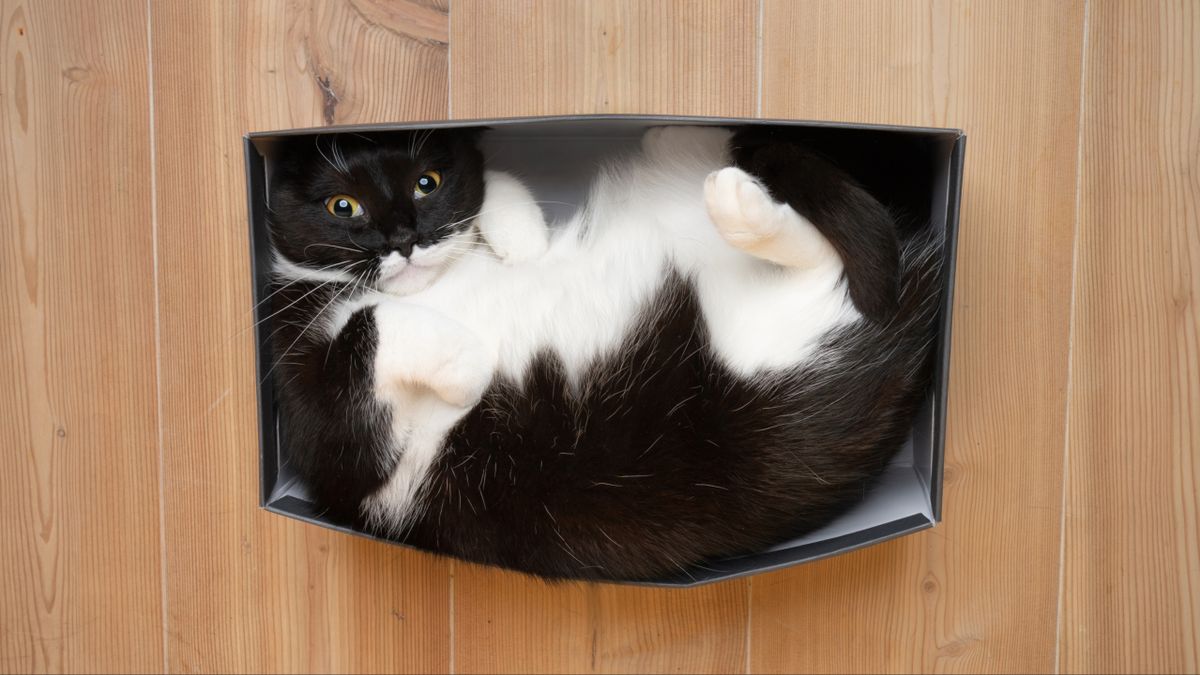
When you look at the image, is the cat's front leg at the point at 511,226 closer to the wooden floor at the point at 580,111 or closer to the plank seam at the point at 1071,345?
the wooden floor at the point at 580,111

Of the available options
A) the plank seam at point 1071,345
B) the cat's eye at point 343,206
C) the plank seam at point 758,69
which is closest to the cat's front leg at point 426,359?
the cat's eye at point 343,206

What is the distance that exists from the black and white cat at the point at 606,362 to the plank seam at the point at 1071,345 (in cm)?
35

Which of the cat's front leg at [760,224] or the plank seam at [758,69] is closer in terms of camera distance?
the cat's front leg at [760,224]

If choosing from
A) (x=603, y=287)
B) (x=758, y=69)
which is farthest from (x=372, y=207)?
(x=758, y=69)

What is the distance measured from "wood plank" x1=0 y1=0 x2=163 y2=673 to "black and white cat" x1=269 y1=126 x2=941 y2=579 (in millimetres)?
351

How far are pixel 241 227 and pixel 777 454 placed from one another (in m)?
0.75

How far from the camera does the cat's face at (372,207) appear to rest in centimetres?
81

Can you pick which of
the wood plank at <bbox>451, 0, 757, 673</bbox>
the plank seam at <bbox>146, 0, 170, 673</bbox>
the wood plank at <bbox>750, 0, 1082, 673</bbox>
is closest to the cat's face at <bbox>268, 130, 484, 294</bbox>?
the wood plank at <bbox>451, 0, 757, 673</bbox>

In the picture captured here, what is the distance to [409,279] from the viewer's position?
0.84 m

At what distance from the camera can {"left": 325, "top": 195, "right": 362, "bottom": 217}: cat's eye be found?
82 cm

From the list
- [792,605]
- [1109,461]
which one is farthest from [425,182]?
[1109,461]

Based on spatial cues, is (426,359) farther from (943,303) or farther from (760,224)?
(943,303)

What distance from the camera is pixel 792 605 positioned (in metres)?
1.04

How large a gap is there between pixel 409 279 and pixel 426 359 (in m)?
0.14
